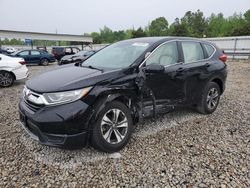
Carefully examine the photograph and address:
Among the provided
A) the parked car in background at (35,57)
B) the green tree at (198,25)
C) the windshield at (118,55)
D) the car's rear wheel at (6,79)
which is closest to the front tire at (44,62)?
the parked car in background at (35,57)

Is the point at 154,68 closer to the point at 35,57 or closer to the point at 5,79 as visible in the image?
the point at 5,79

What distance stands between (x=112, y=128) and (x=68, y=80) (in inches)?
35.6

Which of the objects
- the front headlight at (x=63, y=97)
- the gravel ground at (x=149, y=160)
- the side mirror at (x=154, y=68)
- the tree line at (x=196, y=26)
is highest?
the tree line at (x=196, y=26)

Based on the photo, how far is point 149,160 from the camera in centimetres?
309

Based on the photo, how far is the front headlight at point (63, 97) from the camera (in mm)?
2834

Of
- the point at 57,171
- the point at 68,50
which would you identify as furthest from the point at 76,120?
the point at 68,50

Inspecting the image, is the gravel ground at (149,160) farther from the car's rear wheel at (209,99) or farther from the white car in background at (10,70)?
the white car in background at (10,70)

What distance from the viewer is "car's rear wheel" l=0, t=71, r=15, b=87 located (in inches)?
311

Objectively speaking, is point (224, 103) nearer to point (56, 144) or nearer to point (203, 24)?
point (56, 144)

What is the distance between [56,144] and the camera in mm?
2850

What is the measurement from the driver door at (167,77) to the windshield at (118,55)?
264mm

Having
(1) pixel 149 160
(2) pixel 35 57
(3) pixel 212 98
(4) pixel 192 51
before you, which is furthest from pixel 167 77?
(2) pixel 35 57

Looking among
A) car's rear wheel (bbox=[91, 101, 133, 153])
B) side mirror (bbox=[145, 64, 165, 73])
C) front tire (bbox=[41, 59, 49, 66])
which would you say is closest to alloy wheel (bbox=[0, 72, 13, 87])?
car's rear wheel (bbox=[91, 101, 133, 153])

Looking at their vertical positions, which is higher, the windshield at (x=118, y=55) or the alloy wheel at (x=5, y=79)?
the windshield at (x=118, y=55)
